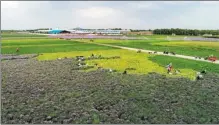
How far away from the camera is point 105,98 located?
1630 centimetres

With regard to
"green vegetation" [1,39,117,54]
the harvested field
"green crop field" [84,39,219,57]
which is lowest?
the harvested field

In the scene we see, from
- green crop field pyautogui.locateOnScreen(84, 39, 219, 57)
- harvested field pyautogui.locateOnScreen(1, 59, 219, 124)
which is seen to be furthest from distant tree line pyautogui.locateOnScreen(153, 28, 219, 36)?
harvested field pyautogui.locateOnScreen(1, 59, 219, 124)

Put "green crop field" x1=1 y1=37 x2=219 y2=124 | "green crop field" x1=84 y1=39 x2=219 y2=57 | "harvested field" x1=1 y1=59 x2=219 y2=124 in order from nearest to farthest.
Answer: "harvested field" x1=1 y1=59 x2=219 y2=124 → "green crop field" x1=1 y1=37 x2=219 y2=124 → "green crop field" x1=84 y1=39 x2=219 y2=57

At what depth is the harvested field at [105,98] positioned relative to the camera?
43.8 ft

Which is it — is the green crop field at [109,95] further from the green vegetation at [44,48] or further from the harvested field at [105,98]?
the green vegetation at [44,48]

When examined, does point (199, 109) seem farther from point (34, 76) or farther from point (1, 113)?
point (34, 76)

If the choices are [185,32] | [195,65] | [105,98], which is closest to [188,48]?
[195,65]

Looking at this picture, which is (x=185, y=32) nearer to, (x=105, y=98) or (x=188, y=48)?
(x=188, y=48)

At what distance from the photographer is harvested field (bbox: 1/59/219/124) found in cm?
1336

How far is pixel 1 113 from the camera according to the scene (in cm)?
1387

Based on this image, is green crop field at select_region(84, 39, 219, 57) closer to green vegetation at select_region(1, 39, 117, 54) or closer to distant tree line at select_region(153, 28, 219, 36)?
green vegetation at select_region(1, 39, 117, 54)

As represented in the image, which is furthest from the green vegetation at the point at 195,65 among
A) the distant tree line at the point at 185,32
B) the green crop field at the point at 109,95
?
the distant tree line at the point at 185,32

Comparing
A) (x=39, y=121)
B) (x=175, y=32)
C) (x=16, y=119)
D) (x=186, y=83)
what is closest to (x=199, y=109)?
(x=186, y=83)

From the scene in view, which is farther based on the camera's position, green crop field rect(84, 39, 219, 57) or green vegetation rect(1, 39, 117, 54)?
green vegetation rect(1, 39, 117, 54)
